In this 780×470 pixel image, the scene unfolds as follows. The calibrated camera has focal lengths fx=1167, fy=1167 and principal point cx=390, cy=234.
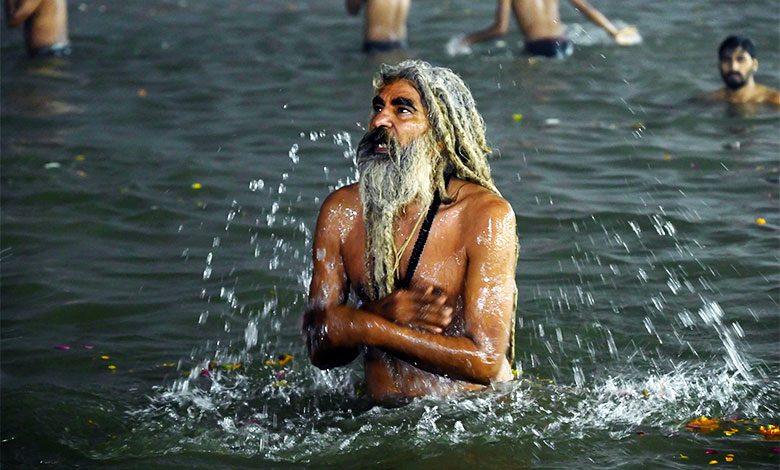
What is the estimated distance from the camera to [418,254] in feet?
14.9

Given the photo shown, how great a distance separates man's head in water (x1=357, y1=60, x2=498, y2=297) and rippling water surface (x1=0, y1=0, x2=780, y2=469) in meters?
0.74

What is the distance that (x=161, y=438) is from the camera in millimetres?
4977

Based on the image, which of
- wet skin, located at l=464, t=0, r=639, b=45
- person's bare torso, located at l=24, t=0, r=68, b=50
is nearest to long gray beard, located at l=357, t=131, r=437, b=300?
wet skin, located at l=464, t=0, r=639, b=45

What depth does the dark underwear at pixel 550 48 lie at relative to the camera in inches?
520

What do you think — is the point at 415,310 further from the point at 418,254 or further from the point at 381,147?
the point at 381,147

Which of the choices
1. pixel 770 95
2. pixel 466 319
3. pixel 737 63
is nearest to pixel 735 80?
pixel 737 63

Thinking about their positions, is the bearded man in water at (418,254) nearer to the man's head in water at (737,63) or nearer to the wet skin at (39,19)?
the man's head in water at (737,63)

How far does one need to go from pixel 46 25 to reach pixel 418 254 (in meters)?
10.5

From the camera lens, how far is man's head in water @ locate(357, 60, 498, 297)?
4.49 meters

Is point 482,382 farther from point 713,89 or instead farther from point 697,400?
point 713,89

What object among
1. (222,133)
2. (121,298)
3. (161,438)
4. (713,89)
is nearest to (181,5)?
(222,133)

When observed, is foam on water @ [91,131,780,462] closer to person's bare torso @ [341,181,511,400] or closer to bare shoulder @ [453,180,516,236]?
person's bare torso @ [341,181,511,400]

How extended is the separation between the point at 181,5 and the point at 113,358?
40.2ft

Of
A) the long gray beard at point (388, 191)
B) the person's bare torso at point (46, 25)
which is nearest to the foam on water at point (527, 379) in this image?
the long gray beard at point (388, 191)
